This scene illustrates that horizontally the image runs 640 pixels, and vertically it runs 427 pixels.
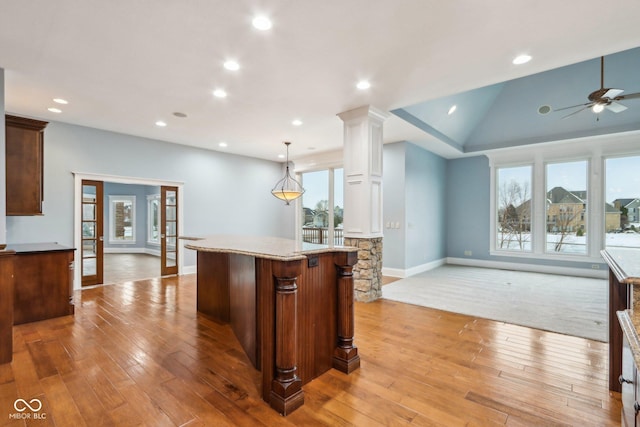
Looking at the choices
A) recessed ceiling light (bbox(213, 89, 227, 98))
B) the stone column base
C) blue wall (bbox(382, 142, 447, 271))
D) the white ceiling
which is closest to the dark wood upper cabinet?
the white ceiling

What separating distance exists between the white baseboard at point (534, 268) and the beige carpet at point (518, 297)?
0.98 ft

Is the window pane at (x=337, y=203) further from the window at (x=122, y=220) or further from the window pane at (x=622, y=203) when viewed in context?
the window at (x=122, y=220)

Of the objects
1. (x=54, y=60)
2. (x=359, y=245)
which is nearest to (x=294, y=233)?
(x=359, y=245)

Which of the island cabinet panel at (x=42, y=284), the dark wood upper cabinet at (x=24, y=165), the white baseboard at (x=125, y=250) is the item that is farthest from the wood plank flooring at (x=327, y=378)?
the white baseboard at (x=125, y=250)

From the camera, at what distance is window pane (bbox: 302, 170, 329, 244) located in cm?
Result: 768

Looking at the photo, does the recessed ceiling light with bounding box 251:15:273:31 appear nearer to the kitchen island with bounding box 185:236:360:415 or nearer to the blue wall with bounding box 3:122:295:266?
the kitchen island with bounding box 185:236:360:415

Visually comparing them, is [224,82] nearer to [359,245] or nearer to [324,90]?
[324,90]

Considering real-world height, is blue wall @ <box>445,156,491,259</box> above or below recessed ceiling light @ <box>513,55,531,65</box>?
below

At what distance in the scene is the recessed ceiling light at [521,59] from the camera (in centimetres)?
297

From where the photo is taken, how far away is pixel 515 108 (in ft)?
21.7

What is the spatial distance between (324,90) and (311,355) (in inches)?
121

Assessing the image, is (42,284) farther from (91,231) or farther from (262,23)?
(262,23)

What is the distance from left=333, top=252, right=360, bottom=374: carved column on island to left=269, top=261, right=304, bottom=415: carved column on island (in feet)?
1.82

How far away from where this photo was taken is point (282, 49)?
2828 mm
